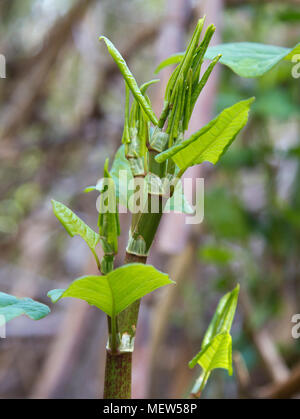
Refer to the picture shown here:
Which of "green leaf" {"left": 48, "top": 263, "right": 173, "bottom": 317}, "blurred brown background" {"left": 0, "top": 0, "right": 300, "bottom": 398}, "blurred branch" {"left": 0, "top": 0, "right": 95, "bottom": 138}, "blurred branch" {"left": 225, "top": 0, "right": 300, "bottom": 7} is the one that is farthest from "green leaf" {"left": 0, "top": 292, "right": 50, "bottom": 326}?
"blurred branch" {"left": 0, "top": 0, "right": 95, "bottom": 138}

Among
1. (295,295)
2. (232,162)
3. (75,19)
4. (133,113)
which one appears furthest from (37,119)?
(133,113)

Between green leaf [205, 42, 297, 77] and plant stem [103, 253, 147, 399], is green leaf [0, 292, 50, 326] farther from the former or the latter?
green leaf [205, 42, 297, 77]

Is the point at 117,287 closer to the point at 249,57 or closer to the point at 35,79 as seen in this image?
the point at 249,57

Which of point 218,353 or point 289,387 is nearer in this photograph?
point 218,353

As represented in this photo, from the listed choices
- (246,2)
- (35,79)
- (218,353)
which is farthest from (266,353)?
(35,79)

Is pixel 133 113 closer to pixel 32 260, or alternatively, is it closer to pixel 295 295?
pixel 295 295

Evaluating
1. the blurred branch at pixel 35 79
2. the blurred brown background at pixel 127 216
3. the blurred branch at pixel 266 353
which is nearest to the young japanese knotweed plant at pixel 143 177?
the blurred brown background at pixel 127 216
